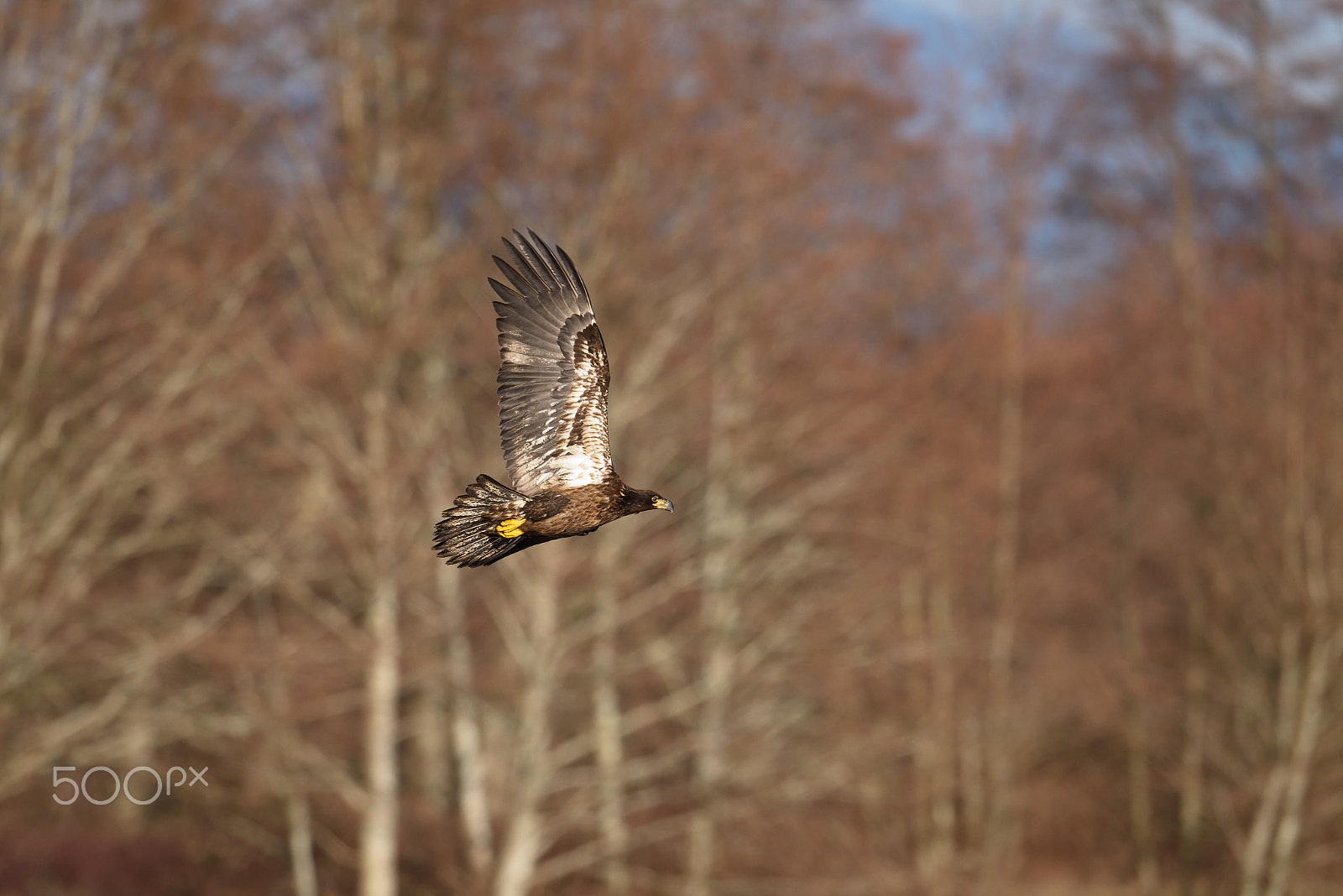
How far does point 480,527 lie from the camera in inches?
205

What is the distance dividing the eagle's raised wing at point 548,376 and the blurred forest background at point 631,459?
5501 mm

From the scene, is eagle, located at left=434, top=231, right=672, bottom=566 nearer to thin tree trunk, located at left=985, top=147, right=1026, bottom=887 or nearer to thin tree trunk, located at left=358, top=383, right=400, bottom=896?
thin tree trunk, located at left=358, top=383, right=400, bottom=896

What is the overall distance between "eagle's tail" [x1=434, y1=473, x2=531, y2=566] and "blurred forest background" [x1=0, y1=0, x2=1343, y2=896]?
5632 mm

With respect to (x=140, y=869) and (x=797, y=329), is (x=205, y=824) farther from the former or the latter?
(x=797, y=329)

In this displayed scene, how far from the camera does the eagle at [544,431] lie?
5070 mm

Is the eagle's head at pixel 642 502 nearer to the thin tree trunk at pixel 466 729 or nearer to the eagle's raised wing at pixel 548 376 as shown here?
the eagle's raised wing at pixel 548 376

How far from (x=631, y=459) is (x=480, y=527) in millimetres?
8156

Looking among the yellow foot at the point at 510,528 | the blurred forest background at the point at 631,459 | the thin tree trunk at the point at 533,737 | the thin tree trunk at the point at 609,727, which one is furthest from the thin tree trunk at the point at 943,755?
the yellow foot at the point at 510,528

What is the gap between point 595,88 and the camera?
559 inches

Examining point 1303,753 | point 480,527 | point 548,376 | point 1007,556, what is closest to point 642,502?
point 480,527

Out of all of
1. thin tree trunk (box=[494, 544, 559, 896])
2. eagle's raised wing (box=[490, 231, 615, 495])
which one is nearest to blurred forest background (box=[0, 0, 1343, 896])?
thin tree trunk (box=[494, 544, 559, 896])

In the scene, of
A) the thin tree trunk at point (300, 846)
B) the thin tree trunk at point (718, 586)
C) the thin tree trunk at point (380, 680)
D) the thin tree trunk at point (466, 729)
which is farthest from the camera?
the thin tree trunk at point (718, 586)

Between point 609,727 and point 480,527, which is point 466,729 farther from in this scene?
point 480,527

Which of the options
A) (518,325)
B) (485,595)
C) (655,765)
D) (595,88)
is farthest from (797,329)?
(518,325)
